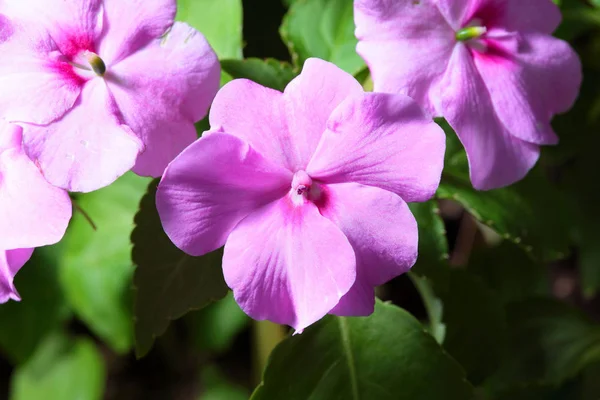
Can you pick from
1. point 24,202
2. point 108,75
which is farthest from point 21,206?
point 108,75

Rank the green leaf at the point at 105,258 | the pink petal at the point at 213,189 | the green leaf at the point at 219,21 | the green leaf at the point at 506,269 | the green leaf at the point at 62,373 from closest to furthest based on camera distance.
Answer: the pink petal at the point at 213,189, the green leaf at the point at 219,21, the green leaf at the point at 105,258, the green leaf at the point at 506,269, the green leaf at the point at 62,373

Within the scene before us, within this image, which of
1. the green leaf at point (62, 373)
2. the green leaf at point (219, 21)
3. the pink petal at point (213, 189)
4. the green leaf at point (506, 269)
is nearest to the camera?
the pink petal at point (213, 189)

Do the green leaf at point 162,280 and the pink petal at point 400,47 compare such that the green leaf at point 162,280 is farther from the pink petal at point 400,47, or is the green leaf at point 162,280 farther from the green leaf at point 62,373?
the green leaf at point 62,373

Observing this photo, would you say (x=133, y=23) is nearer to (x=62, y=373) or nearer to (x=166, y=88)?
(x=166, y=88)

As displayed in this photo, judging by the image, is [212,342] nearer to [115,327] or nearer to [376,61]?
[115,327]

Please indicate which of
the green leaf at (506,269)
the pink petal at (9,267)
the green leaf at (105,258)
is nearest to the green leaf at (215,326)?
the green leaf at (105,258)

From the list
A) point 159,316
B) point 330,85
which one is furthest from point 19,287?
point 330,85
